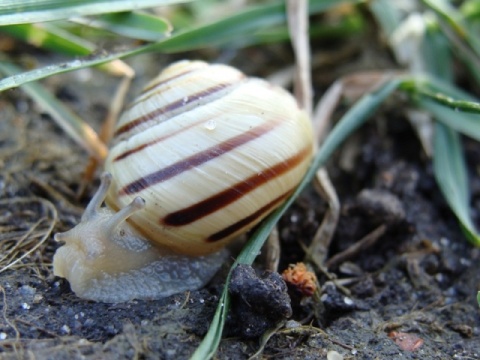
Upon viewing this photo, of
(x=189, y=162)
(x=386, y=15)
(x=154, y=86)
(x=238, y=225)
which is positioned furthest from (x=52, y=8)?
(x=386, y=15)

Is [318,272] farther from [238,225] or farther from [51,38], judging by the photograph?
[51,38]

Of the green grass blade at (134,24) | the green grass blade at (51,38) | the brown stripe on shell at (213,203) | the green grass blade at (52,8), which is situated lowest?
the brown stripe on shell at (213,203)

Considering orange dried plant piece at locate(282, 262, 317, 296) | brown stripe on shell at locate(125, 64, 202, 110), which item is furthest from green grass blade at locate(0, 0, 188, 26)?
orange dried plant piece at locate(282, 262, 317, 296)

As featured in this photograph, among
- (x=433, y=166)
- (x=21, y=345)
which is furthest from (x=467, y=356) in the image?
(x=21, y=345)

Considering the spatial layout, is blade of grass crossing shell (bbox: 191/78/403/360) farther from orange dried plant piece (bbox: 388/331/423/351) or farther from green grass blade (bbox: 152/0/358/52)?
green grass blade (bbox: 152/0/358/52)

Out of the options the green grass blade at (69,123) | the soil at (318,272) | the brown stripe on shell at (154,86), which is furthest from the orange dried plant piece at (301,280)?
the green grass blade at (69,123)

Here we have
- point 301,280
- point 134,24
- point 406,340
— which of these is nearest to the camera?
point 406,340

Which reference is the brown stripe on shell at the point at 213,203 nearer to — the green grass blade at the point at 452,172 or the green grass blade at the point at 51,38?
the green grass blade at the point at 452,172
